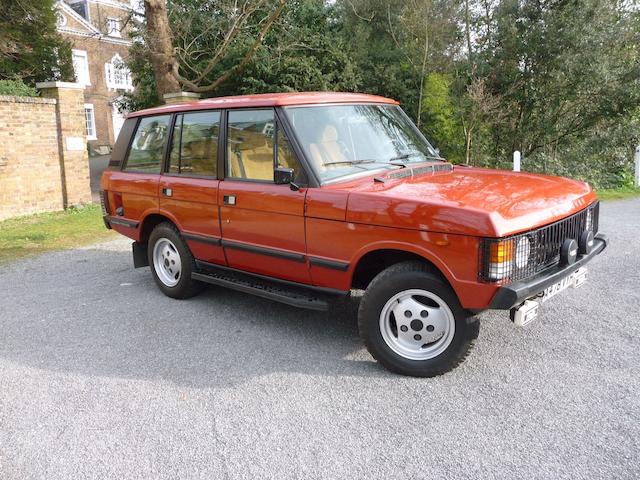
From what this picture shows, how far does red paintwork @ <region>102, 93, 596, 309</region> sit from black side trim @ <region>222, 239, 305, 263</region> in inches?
1.2

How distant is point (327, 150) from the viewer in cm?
451

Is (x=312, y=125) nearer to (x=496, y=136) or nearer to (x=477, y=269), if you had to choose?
(x=477, y=269)

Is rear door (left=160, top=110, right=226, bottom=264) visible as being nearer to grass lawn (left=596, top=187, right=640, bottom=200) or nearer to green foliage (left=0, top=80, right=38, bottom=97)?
green foliage (left=0, top=80, right=38, bottom=97)

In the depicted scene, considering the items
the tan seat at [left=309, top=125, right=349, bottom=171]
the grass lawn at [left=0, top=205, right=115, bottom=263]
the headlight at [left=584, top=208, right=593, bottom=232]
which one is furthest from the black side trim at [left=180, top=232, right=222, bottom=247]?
the grass lawn at [left=0, top=205, right=115, bottom=263]

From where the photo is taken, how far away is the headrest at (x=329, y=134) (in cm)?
457

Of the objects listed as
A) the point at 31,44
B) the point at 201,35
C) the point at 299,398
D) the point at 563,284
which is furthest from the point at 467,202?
the point at 31,44

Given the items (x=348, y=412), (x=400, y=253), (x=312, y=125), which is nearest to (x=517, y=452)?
(x=348, y=412)

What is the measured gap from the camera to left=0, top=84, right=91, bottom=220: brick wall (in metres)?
11.0

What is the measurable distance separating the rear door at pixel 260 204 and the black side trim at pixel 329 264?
11 cm

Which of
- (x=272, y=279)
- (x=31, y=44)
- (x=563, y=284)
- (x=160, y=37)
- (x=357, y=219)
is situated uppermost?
(x=31, y=44)

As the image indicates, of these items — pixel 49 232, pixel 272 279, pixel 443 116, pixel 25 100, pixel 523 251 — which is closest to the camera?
pixel 523 251

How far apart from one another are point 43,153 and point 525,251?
10885 mm

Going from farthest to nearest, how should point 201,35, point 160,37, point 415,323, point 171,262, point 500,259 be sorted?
1. point 201,35
2. point 160,37
3. point 171,262
4. point 415,323
5. point 500,259

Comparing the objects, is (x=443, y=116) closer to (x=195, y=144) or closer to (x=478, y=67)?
(x=478, y=67)
